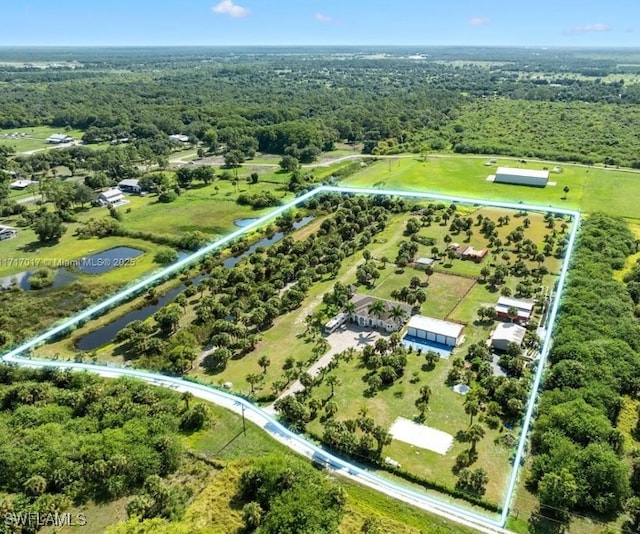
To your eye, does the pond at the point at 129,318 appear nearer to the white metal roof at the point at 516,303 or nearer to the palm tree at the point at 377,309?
the palm tree at the point at 377,309

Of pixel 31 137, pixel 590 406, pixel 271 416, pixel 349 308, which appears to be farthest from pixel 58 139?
pixel 590 406

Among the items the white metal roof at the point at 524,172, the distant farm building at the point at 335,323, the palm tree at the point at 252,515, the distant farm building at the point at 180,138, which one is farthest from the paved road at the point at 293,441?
the distant farm building at the point at 180,138

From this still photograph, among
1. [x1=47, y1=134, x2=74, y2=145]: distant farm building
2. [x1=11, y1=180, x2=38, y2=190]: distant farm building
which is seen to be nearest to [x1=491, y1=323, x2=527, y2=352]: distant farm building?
[x1=11, y1=180, x2=38, y2=190]: distant farm building

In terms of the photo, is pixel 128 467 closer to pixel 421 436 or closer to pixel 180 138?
pixel 421 436

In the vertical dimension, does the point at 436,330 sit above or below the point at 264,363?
above

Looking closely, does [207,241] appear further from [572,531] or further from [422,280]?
[572,531]

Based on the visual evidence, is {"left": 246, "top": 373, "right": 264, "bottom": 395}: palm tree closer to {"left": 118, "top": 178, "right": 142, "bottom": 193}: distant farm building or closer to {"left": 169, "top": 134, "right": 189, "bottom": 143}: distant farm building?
{"left": 118, "top": 178, "right": 142, "bottom": 193}: distant farm building
